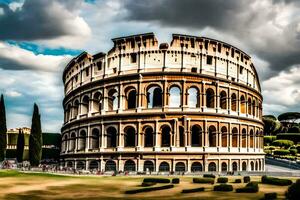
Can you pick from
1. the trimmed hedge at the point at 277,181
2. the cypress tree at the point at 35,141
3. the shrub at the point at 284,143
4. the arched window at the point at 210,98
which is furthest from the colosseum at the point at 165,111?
the shrub at the point at 284,143

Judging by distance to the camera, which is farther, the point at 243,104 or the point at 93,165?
the point at 243,104

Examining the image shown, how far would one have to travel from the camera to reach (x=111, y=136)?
47.7 m

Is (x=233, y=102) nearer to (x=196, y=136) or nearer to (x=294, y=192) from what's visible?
(x=196, y=136)

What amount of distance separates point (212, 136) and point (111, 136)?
12.5 metres

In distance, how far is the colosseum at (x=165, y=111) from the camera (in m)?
43.9

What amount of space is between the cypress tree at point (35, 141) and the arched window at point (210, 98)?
21624 millimetres

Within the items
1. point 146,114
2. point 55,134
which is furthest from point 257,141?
point 55,134

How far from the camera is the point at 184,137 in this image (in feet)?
143

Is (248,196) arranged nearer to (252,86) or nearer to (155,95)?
(155,95)

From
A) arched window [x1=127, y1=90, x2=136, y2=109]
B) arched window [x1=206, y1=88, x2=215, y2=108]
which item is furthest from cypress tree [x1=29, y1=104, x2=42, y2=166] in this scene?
arched window [x1=206, y1=88, x2=215, y2=108]

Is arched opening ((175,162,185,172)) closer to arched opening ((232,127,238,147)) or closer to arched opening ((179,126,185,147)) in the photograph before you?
arched opening ((179,126,185,147))

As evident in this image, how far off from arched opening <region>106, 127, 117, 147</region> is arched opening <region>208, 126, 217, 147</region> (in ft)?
38.4

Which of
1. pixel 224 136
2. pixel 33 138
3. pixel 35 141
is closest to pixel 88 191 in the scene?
pixel 35 141

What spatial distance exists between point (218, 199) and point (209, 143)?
2479 cm
